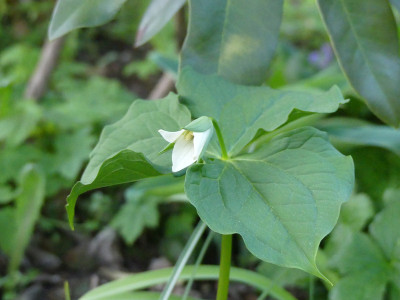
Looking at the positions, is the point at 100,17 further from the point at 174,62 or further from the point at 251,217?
the point at 174,62

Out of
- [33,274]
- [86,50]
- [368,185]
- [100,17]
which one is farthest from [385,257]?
[86,50]

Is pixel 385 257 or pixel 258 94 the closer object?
pixel 258 94

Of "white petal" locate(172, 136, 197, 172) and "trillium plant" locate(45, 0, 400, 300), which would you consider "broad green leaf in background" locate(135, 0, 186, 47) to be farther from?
"white petal" locate(172, 136, 197, 172)

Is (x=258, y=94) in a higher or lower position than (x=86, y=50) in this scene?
higher

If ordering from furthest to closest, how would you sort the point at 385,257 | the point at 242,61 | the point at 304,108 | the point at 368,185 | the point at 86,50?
the point at 86,50 → the point at 368,185 → the point at 385,257 → the point at 242,61 → the point at 304,108

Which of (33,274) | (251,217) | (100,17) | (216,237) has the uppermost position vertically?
(100,17)
